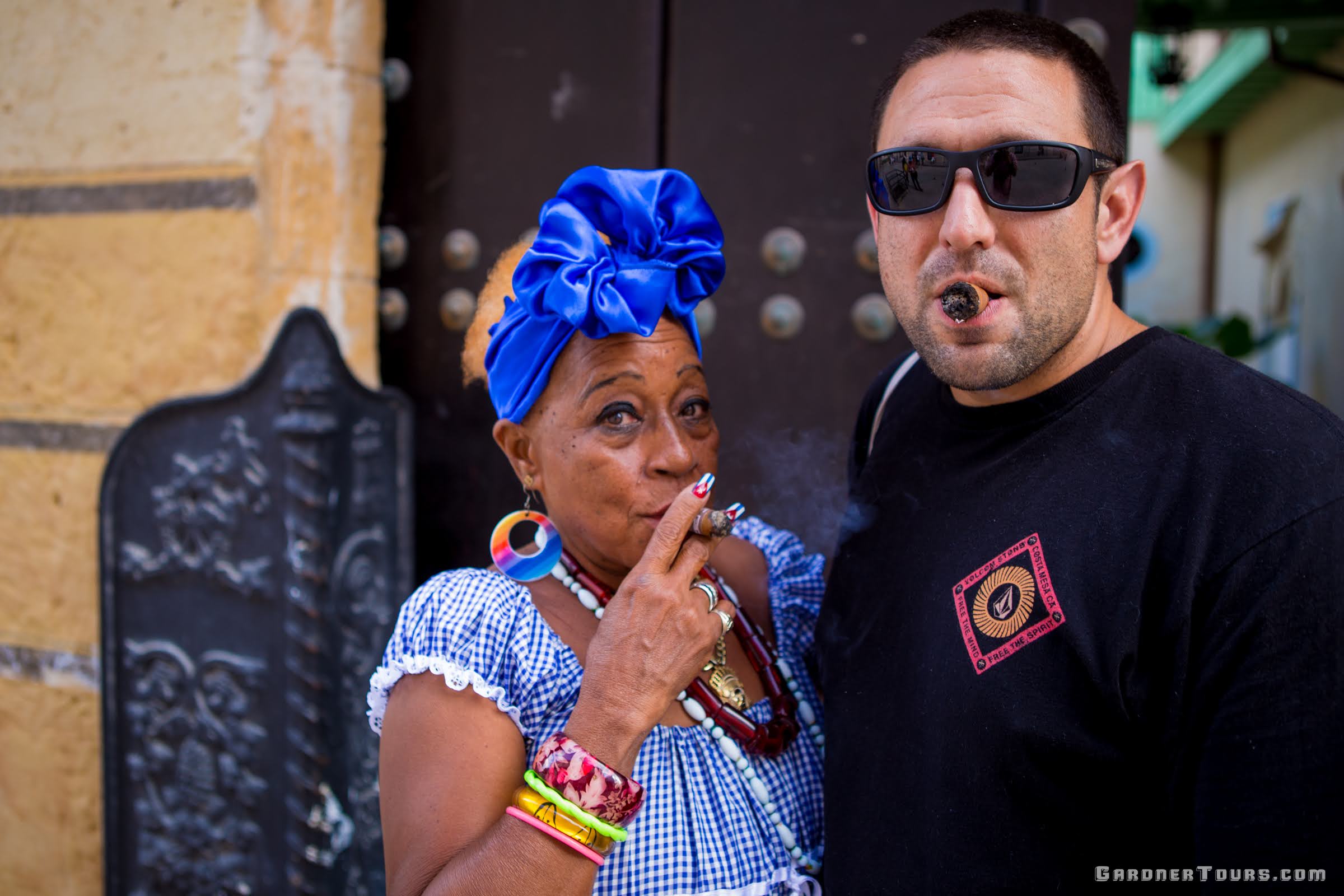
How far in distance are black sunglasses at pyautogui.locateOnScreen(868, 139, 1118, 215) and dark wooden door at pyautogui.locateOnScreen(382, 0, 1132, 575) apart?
934 millimetres

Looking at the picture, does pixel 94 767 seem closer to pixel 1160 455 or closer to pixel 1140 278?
pixel 1160 455

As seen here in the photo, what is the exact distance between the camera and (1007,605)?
1.30 meters

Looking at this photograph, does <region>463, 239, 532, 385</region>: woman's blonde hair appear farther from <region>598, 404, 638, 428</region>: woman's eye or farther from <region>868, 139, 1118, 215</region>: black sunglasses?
<region>868, 139, 1118, 215</region>: black sunglasses

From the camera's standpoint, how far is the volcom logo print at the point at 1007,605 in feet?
4.12

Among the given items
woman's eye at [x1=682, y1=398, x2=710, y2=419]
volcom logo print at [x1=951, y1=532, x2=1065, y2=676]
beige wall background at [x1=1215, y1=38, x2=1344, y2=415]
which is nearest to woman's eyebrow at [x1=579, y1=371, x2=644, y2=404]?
woman's eye at [x1=682, y1=398, x2=710, y2=419]

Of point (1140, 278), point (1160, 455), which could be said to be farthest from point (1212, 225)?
point (1160, 455)

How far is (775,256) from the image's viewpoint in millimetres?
2352

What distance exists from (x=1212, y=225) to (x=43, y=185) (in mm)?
14600

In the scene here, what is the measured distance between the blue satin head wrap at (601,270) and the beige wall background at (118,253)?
0.95 metres

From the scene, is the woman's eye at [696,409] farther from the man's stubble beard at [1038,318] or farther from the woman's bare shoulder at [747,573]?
the man's stubble beard at [1038,318]

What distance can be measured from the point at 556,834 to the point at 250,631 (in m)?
1.37

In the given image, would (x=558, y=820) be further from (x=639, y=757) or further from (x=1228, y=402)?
(x=1228, y=402)

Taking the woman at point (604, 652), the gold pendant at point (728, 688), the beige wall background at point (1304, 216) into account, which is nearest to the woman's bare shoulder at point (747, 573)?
the woman at point (604, 652)

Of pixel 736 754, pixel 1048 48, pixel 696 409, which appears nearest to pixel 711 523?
pixel 696 409
